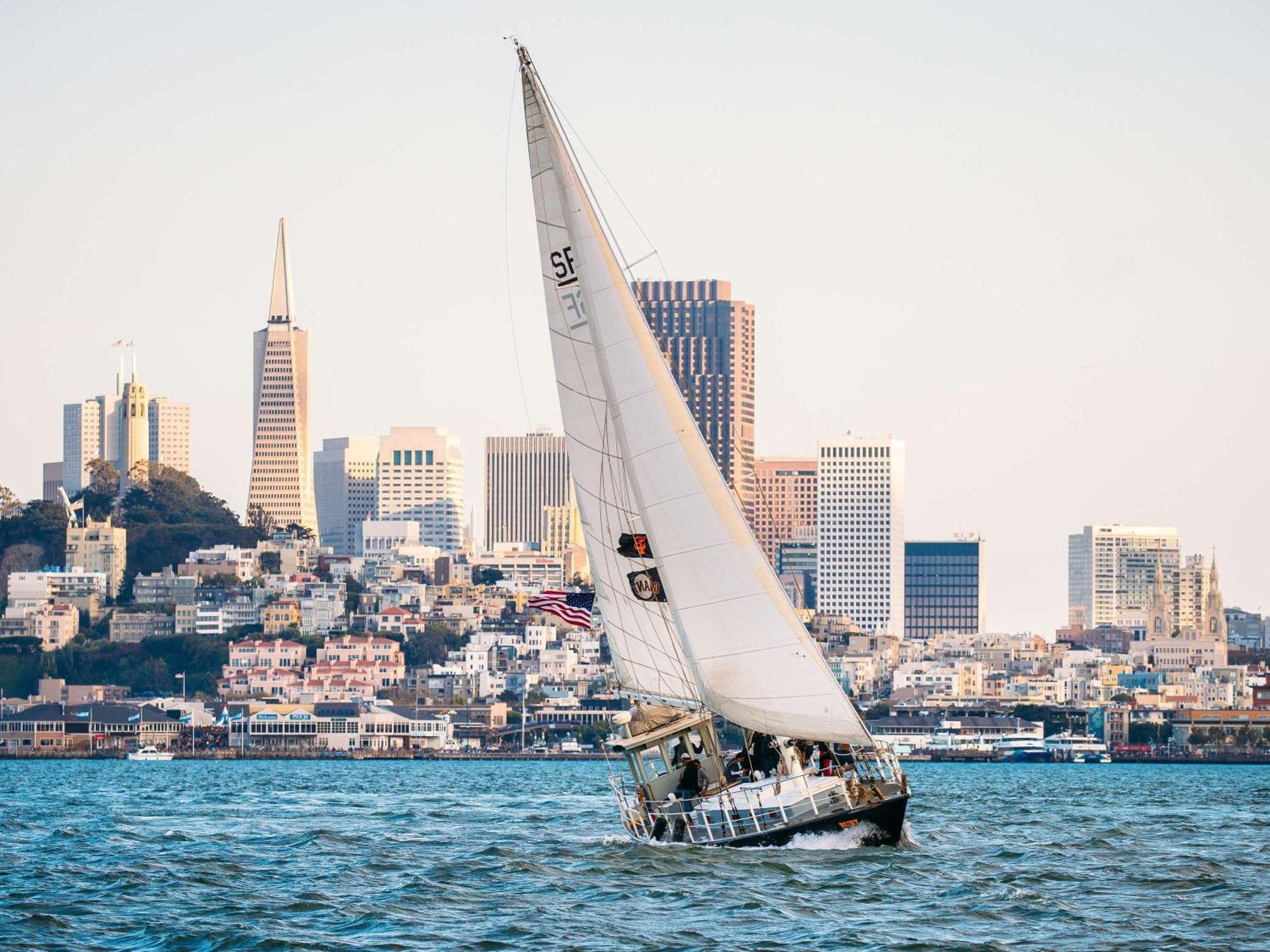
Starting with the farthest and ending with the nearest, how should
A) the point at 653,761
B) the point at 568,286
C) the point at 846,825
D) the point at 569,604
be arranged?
the point at 569,604 < the point at 653,761 < the point at 568,286 < the point at 846,825

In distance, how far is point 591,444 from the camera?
40.3 metres

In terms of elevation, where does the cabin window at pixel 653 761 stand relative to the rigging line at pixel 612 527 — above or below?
below

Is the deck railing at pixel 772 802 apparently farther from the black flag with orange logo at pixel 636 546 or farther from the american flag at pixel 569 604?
the american flag at pixel 569 604

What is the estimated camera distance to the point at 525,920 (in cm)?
3362

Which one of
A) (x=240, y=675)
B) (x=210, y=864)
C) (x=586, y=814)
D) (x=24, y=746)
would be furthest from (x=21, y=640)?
(x=210, y=864)

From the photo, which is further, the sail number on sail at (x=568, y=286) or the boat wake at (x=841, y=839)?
the sail number on sail at (x=568, y=286)

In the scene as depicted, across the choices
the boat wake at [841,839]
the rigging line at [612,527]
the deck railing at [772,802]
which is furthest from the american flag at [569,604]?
the boat wake at [841,839]

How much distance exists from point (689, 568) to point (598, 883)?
524 centimetres

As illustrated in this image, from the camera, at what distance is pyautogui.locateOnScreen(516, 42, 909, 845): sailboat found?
128ft

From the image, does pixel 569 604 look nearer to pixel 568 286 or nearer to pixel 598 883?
pixel 568 286

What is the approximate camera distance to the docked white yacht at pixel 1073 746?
542ft

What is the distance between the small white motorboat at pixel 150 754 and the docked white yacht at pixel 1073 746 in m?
A: 57.6

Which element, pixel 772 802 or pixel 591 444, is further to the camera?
pixel 591 444

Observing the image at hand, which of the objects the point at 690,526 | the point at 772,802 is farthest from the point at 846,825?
the point at 690,526
